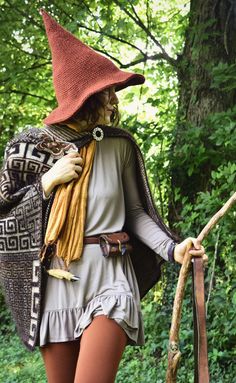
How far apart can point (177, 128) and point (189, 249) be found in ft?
9.07

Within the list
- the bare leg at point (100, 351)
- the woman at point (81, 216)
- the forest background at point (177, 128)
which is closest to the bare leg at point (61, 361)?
the woman at point (81, 216)

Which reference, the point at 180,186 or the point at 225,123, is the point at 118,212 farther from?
the point at 180,186

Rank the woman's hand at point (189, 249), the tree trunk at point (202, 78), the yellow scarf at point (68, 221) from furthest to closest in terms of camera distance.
Answer: the tree trunk at point (202, 78), the yellow scarf at point (68, 221), the woman's hand at point (189, 249)

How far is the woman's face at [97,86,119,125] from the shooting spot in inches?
98.3

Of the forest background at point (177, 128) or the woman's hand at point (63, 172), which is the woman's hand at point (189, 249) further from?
the forest background at point (177, 128)

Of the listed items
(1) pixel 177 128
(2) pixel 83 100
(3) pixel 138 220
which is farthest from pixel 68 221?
(1) pixel 177 128

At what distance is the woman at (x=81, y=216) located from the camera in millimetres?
2322

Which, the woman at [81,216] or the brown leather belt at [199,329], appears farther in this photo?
the woman at [81,216]

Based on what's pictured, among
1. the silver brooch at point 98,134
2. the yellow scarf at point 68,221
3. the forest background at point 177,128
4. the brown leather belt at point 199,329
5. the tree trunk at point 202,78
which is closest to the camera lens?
the brown leather belt at point 199,329

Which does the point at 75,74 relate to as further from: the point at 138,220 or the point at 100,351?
the point at 100,351

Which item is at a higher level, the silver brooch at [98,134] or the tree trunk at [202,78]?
the tree trunk at [202,78]

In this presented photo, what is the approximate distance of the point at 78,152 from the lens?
2.46 meters

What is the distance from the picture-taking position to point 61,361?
2348mm

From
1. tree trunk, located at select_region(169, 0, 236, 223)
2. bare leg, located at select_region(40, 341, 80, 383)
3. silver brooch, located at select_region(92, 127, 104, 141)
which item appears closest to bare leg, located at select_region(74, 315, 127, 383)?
bare leg, located at select_region(40, 341, 80, 383)
